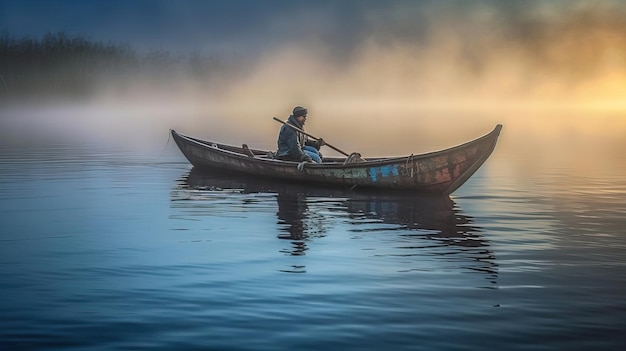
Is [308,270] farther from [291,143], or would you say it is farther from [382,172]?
[291,143]

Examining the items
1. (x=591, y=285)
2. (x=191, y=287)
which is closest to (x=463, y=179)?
(x=591, y=285)

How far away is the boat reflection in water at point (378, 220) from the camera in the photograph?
41.5ft

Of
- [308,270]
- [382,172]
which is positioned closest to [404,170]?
[382,172]

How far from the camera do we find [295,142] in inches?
813

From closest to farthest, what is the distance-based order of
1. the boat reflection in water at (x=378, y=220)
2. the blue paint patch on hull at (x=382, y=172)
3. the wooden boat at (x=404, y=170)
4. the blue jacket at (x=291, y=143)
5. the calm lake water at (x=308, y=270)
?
the calm lake water at (x=308, y=270) < the boat reflection in water at (x=378, y=220) < the wooden boat at (x=404, y=170) < the blue paint patch on hull at (x=382, y=172) < the blue jacket at (x=291, y=143)

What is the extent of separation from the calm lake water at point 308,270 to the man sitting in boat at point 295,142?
28.5 inches

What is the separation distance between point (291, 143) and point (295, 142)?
133 mm

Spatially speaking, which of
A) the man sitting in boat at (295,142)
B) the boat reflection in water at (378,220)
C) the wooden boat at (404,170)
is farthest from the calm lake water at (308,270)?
the man sitting in boat at (295,142)

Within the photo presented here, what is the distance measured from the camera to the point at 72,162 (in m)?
30.0

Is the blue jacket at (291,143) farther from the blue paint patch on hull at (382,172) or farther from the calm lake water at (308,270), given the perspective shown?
the blue paint patch on hull at (382,172)

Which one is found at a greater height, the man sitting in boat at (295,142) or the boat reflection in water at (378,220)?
the man sitting in boat at (295,142)

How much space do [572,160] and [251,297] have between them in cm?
2509

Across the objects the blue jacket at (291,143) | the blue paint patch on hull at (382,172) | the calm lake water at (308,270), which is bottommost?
the calm lake water at (308,270)

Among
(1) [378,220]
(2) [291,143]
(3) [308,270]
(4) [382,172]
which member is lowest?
(3) [308,270]
